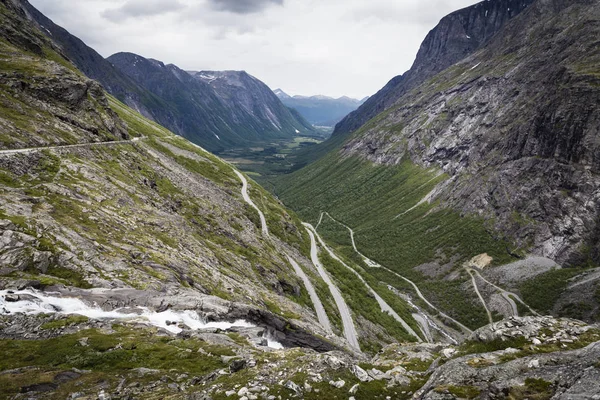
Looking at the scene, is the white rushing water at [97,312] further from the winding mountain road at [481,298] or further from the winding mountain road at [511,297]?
the winding mountain road at [511,297]

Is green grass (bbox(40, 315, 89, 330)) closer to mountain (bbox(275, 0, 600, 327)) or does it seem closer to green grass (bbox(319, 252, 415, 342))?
green grass (bbox(319, 252, 415, 342))

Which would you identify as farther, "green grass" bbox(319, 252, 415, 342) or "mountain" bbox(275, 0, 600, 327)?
"mountain" bbox(275, 0, 600, 327)

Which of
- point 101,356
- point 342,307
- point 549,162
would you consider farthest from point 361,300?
point 549,162

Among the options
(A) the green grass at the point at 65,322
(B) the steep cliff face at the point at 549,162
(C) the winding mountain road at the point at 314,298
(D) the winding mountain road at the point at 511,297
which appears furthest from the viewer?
(B) the steep cliff face at the point at 549,162

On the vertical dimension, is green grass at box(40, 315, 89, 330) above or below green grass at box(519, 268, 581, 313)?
above

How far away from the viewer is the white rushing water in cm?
3047

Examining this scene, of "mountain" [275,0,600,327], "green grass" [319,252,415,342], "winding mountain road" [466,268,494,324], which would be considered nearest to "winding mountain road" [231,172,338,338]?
"green grass" [319,252,415,342]

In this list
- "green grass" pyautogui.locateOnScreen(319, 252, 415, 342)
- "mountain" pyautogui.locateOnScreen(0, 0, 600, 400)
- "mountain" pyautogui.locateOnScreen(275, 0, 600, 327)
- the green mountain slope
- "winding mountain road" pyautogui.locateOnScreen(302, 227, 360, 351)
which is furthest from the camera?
"mountain" pyautogui.locateOnScreen(275, 0, 600, 327)

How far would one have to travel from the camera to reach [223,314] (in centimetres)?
4088

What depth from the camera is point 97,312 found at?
34188mm

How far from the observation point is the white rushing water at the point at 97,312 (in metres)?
30.5

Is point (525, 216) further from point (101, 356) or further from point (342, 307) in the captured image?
point (101, 356)

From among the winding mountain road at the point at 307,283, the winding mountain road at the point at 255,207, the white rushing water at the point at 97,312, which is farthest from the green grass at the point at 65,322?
the winding mountain road at the point at 255,207

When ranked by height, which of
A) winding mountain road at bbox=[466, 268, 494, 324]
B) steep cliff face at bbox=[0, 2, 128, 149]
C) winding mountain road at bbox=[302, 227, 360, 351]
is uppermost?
steep cliff face at bbox=[0, 2, 128, 149]
